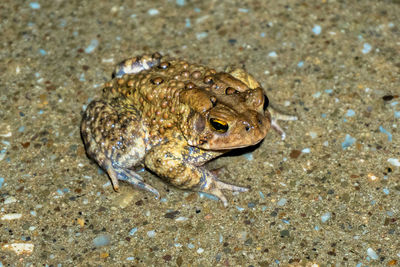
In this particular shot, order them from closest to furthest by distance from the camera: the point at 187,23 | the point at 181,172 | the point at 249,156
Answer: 1. the point at 181,172
2. the point at 249,156
3. the point at 187,23

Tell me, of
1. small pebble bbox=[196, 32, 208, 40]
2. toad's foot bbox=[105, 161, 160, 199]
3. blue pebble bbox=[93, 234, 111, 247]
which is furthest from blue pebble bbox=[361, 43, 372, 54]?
blue pebble bbox=[93, 234, 111, 247]

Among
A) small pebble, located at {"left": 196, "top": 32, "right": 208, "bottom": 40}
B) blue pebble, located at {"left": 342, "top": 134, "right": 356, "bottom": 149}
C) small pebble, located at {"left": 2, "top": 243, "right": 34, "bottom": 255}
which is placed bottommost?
small pebble, located at {"left": 2, "top": 243, "right": 34, "bottom": 255}

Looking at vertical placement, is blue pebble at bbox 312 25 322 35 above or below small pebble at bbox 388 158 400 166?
above

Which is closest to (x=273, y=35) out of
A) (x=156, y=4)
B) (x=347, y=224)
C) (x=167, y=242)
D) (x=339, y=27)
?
(x=339, y=27)

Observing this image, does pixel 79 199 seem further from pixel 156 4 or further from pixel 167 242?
pixel 156 4

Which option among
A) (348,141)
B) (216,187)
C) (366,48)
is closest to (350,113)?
(348,141)

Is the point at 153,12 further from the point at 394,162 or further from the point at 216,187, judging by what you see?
the point at 394,162

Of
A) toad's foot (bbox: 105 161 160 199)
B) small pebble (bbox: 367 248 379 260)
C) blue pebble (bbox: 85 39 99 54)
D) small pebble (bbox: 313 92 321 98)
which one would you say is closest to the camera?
small pebble (bbox: 367 248 379 260)

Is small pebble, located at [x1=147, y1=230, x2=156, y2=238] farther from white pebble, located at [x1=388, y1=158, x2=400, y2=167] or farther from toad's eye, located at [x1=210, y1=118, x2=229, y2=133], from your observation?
white pebble, located at [x1=388, y1=158, x2=400, y2=167]
